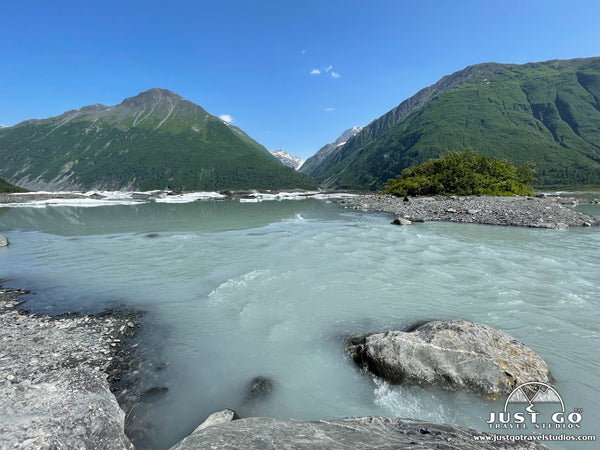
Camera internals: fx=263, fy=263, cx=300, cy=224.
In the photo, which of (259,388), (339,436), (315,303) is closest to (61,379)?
(259,388)

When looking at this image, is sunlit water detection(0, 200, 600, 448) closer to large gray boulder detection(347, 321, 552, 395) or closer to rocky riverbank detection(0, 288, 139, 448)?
large gray boulder detection(347, 321, 552, 395)

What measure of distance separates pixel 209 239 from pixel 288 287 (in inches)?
552

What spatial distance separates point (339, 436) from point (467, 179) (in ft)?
227

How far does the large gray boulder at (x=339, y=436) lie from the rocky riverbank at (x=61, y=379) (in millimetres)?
1782

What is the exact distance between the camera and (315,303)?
10273mm

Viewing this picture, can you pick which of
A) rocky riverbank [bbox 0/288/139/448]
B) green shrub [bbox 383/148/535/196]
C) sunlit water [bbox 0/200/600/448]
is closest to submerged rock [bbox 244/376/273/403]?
sunlit water [bbox 0/200/600/448]

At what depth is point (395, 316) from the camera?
909cm

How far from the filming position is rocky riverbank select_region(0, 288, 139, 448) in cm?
422

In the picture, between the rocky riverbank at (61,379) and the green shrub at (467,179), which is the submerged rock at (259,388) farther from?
the green shrub at (467,179)

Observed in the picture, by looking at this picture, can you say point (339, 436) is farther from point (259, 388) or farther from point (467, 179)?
point (467, 179)

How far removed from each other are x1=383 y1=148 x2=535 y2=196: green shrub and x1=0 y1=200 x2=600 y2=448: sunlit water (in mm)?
41621

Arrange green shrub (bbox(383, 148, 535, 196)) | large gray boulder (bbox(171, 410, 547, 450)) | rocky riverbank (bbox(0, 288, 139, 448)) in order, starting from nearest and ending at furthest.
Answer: large gray boulder (bbox(171, 410, 547, 450)) → rocky riverbank (bbox(0, 288, 139, 448)) → green shrub (bbox(383, 148, 535, 196))

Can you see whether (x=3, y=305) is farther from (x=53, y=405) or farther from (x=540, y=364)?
(x=540, y=364)

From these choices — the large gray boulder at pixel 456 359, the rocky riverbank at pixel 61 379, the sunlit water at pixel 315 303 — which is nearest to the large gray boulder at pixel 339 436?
the sunlit water at pixel 315 303
